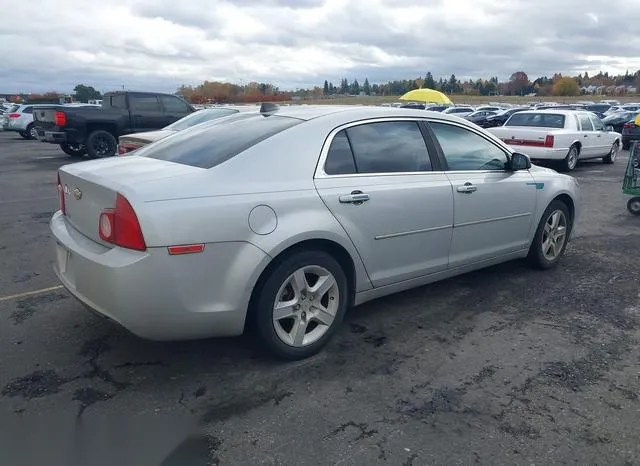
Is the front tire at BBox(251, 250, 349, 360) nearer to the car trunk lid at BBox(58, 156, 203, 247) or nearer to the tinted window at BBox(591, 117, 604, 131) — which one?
the car trunk lid at BBox(58, 156, 203, 247)

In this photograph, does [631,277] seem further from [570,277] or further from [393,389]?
[393,389]

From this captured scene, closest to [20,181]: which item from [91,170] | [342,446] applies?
[91,170]

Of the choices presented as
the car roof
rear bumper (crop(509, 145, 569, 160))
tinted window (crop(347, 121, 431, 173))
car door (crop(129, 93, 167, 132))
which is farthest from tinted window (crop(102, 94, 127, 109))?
tinted window (crop(347, 121, 431, 173))

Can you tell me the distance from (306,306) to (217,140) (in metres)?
1.33

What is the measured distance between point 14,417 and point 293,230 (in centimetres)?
183

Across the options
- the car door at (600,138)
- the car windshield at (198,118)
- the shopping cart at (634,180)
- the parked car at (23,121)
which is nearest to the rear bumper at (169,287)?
the car windshield at (198,118)

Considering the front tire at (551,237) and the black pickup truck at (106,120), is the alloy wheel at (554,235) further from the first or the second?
the black pickup truck at (106,120)

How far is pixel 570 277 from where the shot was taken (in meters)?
5.48

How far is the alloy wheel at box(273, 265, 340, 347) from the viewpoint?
350 centimetres

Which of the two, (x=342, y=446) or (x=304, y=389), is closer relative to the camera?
(x=342, y=446)

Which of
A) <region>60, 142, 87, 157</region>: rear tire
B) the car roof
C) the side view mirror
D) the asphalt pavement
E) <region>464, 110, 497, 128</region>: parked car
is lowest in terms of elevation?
<region>464, 110, 497, 128</region>: parked car

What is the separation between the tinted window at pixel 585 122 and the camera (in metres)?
14.9

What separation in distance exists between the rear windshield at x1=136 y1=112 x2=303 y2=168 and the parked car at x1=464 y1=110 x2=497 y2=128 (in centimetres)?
2749

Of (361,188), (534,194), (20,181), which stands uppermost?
(361,188)
